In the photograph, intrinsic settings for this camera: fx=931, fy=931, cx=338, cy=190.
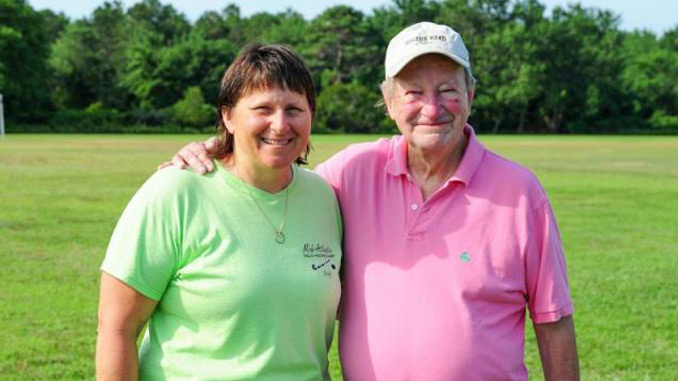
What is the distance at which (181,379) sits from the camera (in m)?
3.03

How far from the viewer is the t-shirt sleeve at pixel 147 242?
2930 mm

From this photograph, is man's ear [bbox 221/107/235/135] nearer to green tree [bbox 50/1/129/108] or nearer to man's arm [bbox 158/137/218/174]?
man's arm [bbox 158/137/218/174]

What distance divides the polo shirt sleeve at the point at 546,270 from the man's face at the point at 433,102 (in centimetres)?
43

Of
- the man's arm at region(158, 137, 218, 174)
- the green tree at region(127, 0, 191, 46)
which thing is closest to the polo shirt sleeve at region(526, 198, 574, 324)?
the man's arm at region(158, 137, 218, 174)

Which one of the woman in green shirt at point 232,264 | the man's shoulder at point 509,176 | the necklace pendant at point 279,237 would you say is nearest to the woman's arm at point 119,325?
the woman in green shirt at point 232,264

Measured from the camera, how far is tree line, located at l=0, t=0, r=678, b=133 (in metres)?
69.8

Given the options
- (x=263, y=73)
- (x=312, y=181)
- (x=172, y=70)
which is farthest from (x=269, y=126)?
(x=172, y=70)

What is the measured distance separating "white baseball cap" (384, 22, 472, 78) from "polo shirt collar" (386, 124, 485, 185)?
29cm

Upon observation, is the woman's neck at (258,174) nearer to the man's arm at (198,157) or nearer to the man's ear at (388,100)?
the man's arm at (198,157)

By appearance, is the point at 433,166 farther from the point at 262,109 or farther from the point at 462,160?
the point at 262,109

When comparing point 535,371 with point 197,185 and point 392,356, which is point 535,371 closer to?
point 392,356

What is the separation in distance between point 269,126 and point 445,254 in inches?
30.7

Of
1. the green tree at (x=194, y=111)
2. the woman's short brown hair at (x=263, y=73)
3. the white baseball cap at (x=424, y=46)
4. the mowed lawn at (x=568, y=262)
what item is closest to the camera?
the woman's short brown hair at (x=263, y=73)

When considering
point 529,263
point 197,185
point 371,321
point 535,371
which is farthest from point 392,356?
point 535,371
